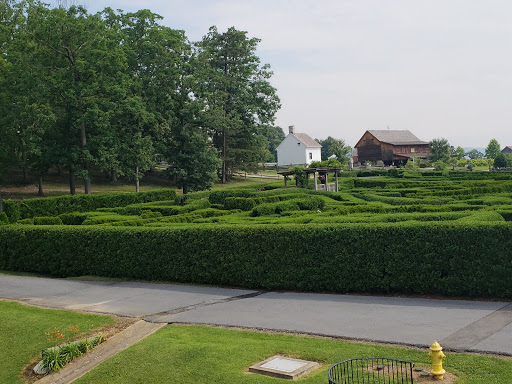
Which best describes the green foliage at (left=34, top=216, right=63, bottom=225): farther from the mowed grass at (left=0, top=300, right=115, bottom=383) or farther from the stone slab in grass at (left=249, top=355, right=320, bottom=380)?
the stone slab in grass at (left=249, top=355, right=320, bottom=380)

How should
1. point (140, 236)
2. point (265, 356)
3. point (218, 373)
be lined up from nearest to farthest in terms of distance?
1. point (218, 373)
2. point (265, 356)
3. point (140, 236)

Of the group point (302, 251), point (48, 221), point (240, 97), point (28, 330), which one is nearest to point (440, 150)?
point (240, 97)

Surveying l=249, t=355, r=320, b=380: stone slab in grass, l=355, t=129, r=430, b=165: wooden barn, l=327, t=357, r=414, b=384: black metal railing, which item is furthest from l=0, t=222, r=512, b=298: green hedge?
l=355, t=129, r=430, b=165: wooden barn

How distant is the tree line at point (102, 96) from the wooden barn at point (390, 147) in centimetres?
3830

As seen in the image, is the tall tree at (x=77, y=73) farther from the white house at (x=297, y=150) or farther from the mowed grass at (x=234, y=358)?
the white house at (x=297, y=150)

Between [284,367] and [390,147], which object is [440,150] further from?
[284,367]

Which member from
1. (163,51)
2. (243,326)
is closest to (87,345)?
(243,326)

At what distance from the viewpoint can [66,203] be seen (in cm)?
3033

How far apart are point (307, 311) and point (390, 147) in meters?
76.2

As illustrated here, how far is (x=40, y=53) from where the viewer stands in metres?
38.8

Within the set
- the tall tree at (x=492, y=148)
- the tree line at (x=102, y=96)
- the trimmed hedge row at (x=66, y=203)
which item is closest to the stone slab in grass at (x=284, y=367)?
the trimmed hedge row at (x=66, y=203)

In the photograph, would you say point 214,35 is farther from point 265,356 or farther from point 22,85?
point 265,356

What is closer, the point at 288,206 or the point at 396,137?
the point at 288,206

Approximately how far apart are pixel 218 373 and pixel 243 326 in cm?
248
